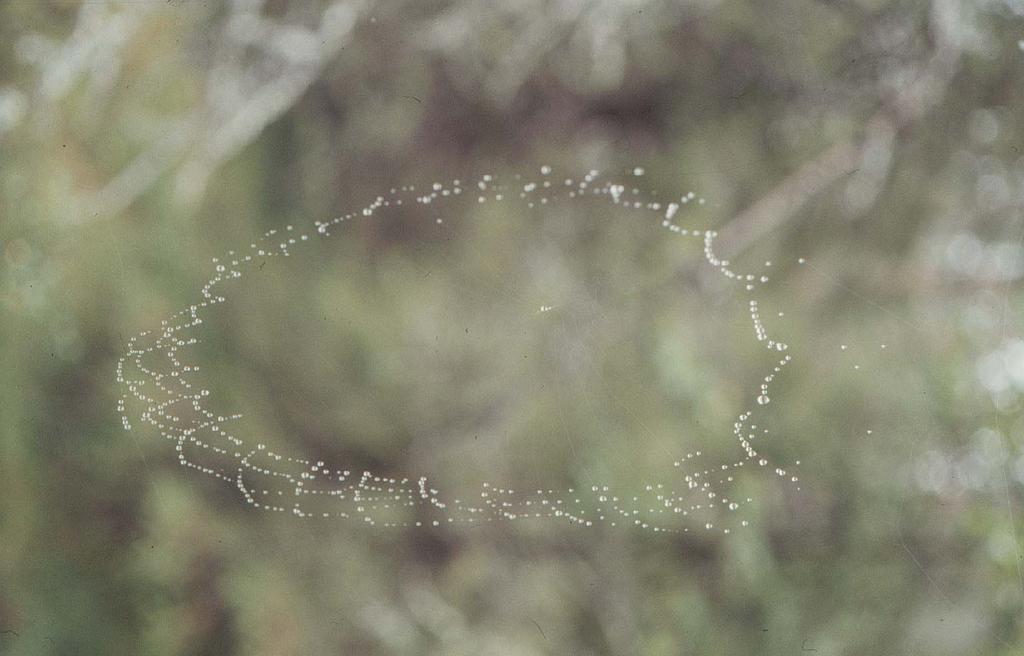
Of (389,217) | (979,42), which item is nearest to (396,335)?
(389,217)

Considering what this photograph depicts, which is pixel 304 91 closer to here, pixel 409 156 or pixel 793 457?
pixel 409 156

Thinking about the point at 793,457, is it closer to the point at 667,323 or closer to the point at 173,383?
the point at 667,323

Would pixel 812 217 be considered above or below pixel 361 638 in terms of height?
above

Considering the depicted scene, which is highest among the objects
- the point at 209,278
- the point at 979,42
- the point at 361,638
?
the point at 979,42

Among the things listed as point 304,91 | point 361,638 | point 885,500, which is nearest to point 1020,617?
point 885,500
